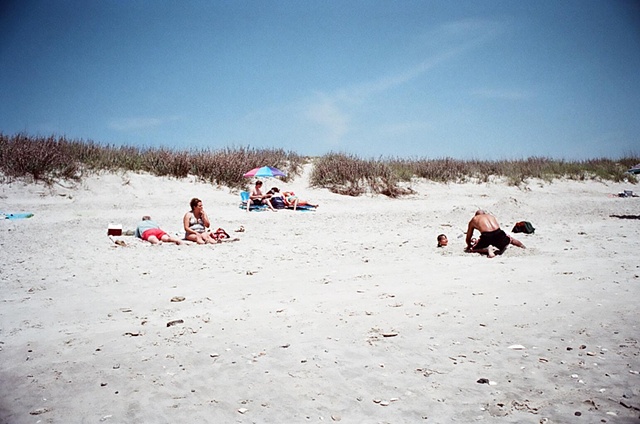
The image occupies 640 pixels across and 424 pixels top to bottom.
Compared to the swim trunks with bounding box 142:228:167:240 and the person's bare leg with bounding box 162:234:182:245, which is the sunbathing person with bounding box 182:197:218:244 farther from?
the swim trunks with bounding box 142:228:167:240

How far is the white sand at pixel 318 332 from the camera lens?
2.52 metres

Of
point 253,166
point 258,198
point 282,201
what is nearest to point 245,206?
point 258,198

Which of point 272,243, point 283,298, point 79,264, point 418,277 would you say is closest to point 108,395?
point 283,298

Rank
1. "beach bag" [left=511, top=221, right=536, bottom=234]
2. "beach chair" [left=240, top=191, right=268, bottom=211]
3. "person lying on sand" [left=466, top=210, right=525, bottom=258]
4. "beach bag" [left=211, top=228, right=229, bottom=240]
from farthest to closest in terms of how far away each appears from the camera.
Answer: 1. "beach chair" [left=240, top=191, right=268, bottom=211]
2. "beach bag" [left=511, top=221, right=536, bottom=234]
3. "beach bag" [left=211, top=228, right=229, bottom=240]
4. "person lying on sand" [left=466, top=210, right=525, bottom=258]

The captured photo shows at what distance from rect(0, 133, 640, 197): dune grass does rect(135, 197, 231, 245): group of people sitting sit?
24.7 feet

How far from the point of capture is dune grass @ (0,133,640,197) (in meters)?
14.1

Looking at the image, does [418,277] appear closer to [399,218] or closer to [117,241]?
[117,241]

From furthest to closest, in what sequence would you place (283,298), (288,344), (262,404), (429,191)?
1. (429,191)
2. (283,298)
3. (288,344)
4. (262,404)

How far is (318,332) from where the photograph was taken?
11.8 feet

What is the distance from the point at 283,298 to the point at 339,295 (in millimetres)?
638

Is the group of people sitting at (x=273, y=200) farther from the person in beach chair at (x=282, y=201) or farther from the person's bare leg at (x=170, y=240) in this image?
the person's bare leg at (x=170, y=240)

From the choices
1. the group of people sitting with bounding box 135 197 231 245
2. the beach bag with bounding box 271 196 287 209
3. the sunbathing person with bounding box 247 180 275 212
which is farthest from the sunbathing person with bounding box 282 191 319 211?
the group of people sitting with bounding box 135 197 231 245

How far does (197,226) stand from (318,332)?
5958mm

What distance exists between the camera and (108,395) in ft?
8.72
